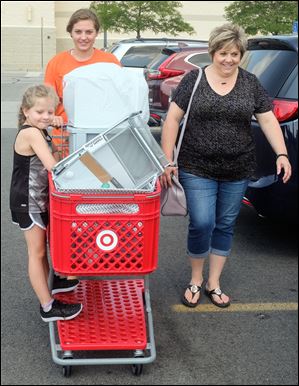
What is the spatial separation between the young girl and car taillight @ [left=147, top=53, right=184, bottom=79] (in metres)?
0.22

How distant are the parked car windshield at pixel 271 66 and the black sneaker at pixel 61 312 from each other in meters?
1.11

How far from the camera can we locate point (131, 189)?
1147 mm

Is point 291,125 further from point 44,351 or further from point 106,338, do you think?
point 44,351

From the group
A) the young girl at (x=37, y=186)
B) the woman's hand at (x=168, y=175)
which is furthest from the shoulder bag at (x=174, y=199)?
the young girl at (x=37, y=186)

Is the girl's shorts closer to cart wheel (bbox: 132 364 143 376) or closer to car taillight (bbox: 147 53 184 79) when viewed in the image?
car taillight (bbox: 147 53 184 79)

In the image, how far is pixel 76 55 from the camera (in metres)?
0.90

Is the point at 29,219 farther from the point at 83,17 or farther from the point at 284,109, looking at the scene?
the point at 83,17

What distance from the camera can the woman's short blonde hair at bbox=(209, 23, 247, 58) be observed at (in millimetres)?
942

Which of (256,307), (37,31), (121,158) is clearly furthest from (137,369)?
(37,31)

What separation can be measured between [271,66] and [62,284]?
44.5 inches

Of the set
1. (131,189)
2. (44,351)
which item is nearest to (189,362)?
(44,351)

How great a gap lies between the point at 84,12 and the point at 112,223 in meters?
0.63

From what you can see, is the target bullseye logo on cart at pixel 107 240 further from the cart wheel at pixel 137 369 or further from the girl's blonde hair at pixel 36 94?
the cart wheel at pixel 137 369

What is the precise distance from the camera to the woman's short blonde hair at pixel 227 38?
3.09ft
